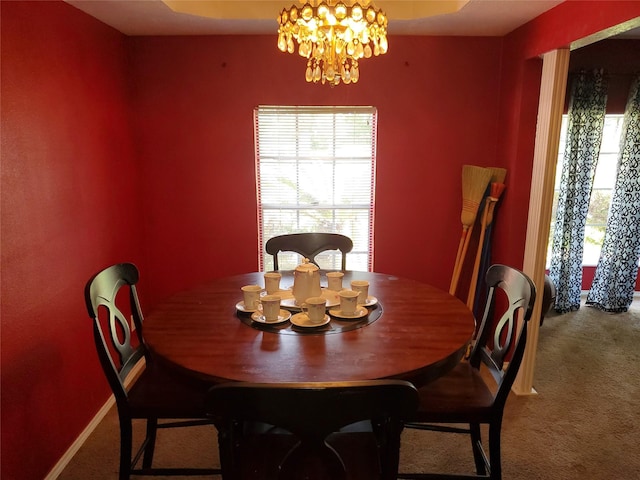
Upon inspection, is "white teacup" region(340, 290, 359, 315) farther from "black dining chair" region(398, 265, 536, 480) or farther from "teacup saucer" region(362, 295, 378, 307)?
"black dining chair" region(398, 265, 536, 480)

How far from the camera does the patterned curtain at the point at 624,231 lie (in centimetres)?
387

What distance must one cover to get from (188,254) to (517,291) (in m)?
2.23

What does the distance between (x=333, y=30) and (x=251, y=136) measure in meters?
1.57

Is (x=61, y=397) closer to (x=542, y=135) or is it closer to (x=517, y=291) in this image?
(x=517, y=291)

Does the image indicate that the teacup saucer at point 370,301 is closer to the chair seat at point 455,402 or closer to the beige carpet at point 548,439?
the chair seat at point 455,402

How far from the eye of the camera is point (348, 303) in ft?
5.86

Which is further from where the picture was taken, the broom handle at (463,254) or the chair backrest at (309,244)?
the broom handle at (463,254)

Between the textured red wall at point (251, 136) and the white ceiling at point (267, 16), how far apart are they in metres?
0.15

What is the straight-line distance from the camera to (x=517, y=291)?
1.84m

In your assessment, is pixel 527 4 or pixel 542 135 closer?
pixel 527 4

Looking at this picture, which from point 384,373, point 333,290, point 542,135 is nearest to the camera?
point 384,373

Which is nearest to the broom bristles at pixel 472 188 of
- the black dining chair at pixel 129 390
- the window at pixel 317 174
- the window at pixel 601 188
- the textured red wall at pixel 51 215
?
the window at pixel 317 174

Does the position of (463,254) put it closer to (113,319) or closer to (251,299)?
(251,299)

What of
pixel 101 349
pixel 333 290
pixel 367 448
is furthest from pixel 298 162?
pixel 367 448
